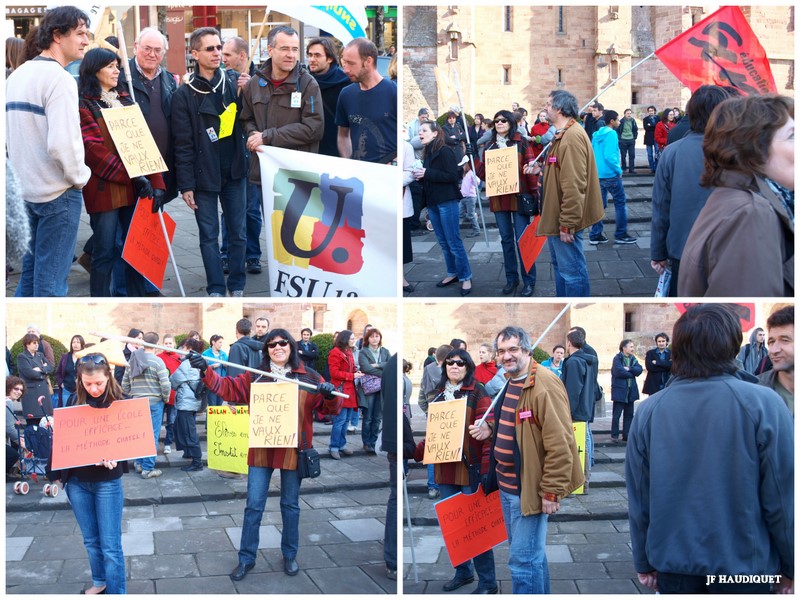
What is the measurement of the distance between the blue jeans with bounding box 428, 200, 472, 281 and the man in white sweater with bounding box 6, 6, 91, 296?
320 centimetres

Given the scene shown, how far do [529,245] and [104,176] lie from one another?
297cm

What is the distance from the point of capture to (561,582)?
511 centimetres

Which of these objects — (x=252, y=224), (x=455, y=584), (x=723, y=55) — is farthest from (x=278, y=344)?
(x=723, y=55)

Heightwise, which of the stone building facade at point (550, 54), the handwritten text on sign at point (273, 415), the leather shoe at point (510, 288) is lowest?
the handwritten text on sign at point (273, 415)

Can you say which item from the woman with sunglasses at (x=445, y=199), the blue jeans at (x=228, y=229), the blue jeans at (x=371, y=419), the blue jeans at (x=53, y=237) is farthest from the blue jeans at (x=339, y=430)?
the blue jeans at (x=53, y=237)

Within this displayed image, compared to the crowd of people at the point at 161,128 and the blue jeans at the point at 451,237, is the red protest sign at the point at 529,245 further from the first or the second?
the crowd of people at the point at 161,128

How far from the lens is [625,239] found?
8984 millimetres

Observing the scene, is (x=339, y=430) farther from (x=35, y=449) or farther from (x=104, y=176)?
(x=104, y=176)

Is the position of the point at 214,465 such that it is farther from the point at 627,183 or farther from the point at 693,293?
the point at 627,183

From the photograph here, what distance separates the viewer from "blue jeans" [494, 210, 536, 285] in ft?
22.6

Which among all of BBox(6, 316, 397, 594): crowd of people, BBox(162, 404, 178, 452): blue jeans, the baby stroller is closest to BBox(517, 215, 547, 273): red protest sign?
BBox(6, 316, 397, 594): crowd of people

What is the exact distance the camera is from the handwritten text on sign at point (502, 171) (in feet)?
22.3

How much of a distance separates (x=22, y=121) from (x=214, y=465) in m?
2.59

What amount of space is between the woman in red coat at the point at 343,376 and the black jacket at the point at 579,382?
1923mm
